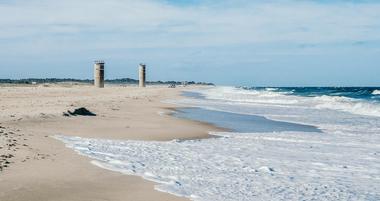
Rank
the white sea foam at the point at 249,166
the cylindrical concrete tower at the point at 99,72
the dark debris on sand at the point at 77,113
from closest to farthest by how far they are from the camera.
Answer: the white sea foam at the point at 249,166
the dark debris on sand at the point at 77,113
the cylindrical concrete tower at the point at 99,72

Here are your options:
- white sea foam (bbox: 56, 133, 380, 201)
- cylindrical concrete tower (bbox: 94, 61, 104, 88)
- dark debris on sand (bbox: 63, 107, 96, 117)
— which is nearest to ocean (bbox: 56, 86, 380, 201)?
white sea foam (bbox: 56, 133, 380, 201)

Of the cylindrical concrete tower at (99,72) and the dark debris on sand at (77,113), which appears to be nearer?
the dark debris on sand at (77,113)

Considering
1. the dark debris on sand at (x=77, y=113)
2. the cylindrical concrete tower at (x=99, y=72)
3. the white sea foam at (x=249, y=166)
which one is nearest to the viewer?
the white sea foam at (x=249, y=166)

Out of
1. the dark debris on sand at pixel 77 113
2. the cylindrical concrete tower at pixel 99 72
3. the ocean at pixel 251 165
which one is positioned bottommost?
the ocean at pixel 251 165

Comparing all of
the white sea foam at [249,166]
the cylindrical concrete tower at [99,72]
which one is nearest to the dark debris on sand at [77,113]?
the white sea foam at [249,166]

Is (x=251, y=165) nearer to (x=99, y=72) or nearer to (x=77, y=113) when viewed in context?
(x=77, y=113)

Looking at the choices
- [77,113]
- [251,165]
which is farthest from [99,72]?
[251,165]

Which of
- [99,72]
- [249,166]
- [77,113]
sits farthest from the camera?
[99,72]

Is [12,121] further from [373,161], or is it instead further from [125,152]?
[373,161]

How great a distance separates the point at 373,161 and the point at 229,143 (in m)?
3.78

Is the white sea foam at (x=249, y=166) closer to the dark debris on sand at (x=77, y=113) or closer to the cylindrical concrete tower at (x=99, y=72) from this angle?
the dark debris on sand at (x=77, y=113)

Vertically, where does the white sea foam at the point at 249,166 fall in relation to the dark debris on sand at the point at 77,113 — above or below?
below

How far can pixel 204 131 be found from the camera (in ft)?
56.8

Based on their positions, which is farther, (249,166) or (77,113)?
(77,113)
